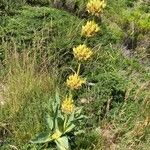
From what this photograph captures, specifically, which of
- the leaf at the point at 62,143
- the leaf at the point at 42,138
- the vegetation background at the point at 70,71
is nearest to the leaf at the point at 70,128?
the leaf at the point at 62,143

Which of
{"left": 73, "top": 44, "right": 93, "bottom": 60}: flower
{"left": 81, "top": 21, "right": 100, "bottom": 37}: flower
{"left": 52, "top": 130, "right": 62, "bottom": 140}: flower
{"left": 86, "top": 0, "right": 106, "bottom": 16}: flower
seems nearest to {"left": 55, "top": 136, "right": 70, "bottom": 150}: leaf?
{"left": 52, "top": 130, "right": 62, "bottom": 140}: flower

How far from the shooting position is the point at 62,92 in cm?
570

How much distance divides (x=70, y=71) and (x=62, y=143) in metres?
1.65

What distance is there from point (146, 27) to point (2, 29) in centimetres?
247

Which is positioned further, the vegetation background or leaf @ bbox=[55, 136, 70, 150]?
the vegetation background

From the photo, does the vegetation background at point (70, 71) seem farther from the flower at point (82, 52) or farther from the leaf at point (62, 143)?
the flower at point (82, 52)

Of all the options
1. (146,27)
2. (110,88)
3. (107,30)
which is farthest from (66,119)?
(146,27)

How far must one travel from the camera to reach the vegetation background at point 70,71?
17.3 ft

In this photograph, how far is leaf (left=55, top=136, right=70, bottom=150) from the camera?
4.83 m

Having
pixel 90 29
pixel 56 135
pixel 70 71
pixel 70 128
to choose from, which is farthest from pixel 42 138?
pixel 70 71

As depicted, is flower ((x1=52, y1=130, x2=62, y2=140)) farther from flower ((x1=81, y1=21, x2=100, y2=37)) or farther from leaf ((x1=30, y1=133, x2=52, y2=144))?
flower ((x1=81, y1=21, x2=100, y2=37))

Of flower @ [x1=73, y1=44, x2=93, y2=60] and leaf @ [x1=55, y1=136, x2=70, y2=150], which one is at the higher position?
flower @ [x1=73, y1=44, x2=93, y2=60]

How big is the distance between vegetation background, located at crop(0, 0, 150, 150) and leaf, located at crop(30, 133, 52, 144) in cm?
20

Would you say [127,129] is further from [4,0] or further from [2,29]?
[4,0]
